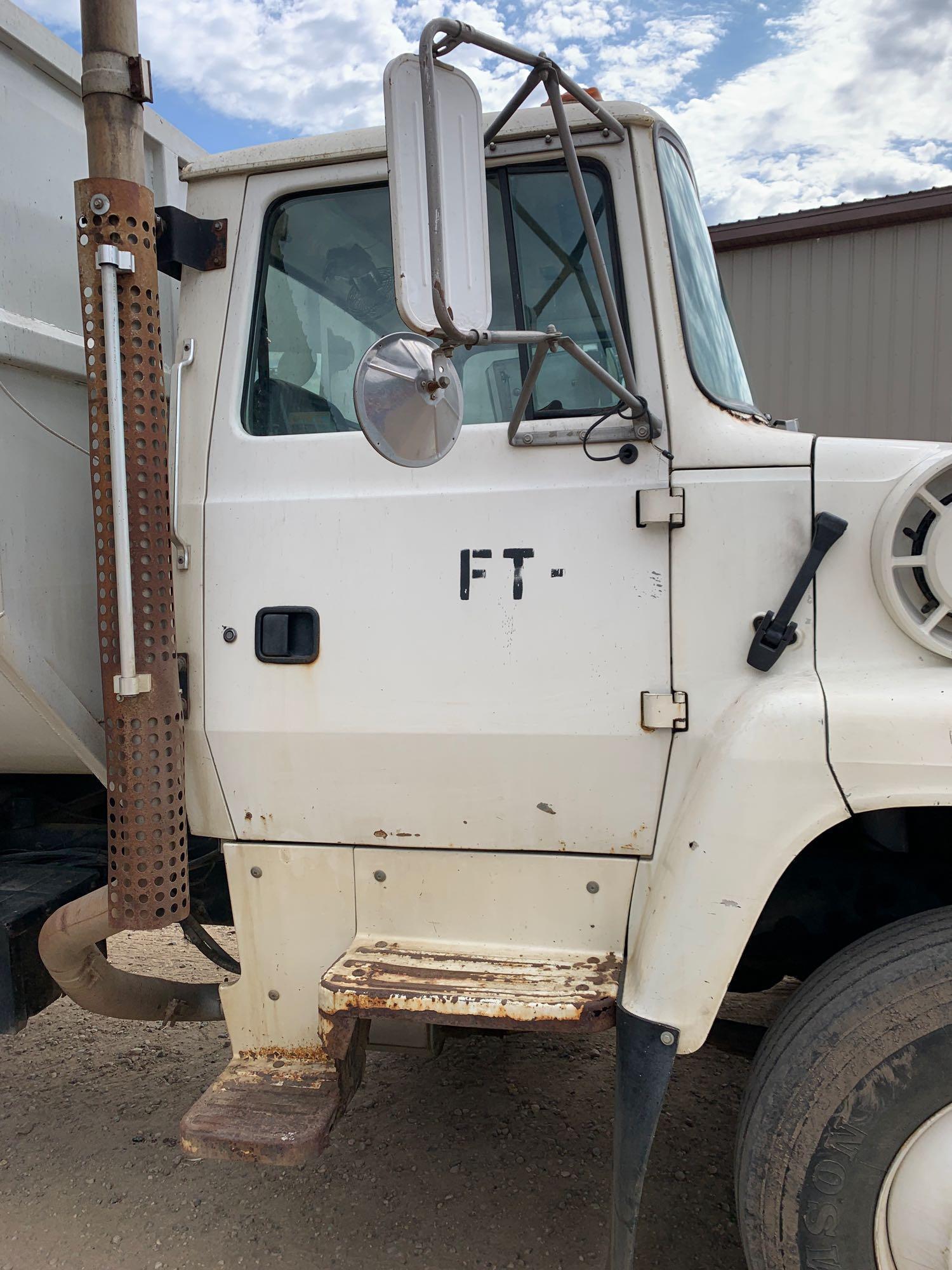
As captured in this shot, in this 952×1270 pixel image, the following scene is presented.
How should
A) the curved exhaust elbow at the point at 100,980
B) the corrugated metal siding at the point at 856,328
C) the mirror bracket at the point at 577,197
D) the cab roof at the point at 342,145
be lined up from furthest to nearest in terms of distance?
the corrugated metal siding at the point at 856,328
the curved exhaust elbow at the point at 100,980
the cab roof at the point at 342,145
the mirror bracket at the point at 577,197

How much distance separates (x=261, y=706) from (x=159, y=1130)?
69.3 inches

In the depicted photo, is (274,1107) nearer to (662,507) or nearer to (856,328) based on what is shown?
(662,507)

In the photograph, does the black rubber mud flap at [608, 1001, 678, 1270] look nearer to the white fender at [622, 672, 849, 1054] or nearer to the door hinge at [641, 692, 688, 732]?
the white fender at [622, 672, 849, 1054]

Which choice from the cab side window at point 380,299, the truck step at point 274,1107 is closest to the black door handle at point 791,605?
the cab side window at point 380,299

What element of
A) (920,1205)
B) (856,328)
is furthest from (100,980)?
(856,328)

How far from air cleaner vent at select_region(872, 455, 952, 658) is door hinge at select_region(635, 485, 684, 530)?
376 millimetres

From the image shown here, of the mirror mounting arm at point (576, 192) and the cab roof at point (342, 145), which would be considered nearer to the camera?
the mirror mounting arm at point (576, 192)

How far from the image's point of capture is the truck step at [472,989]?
72.0 inches

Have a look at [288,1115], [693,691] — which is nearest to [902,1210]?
[693,691]

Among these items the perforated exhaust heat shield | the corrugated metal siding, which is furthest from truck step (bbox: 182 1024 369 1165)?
the corrugated metal siding

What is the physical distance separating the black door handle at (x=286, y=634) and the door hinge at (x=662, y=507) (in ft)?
2.44

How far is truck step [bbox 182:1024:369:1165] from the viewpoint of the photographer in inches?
76.9

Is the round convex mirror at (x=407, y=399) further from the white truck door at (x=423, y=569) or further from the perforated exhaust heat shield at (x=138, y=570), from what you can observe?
the perforated exhaust heat shield at (x=138, y=570)

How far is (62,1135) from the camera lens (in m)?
2.96
